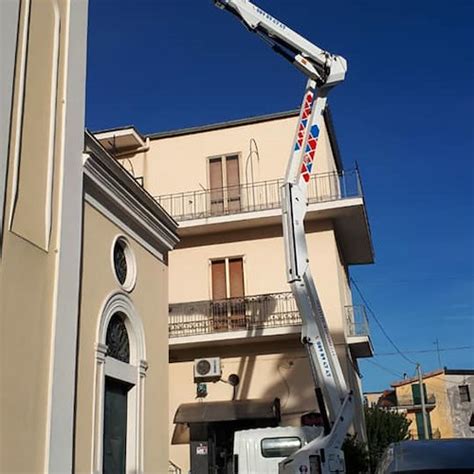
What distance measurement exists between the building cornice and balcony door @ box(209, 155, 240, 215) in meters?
6.73

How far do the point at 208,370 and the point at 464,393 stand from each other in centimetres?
3428

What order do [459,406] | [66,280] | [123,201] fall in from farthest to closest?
[459,406], [123,201], [66,280]

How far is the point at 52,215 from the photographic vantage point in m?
8.08

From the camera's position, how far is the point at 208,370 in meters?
18.1

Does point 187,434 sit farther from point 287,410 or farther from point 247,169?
point 247,169

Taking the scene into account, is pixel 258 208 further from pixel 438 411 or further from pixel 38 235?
pixel 438 411

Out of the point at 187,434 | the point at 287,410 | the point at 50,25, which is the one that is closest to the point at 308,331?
the point at 50,25

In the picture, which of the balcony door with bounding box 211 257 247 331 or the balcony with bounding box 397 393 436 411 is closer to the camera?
the balcony door with bounding box 211 257 247 331

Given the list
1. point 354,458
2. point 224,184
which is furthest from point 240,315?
point 354,458

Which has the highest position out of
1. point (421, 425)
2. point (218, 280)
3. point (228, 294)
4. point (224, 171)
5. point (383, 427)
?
point (224, 171)

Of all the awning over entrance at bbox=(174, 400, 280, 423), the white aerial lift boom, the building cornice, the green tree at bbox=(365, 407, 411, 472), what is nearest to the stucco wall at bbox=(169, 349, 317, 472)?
the awning over entrance at bbox=(174, 400, 280, 423)

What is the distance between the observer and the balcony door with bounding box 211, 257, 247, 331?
60.3ft

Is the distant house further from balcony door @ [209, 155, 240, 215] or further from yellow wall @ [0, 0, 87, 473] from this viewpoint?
yellow wall @ [0, 0, 87, 473]

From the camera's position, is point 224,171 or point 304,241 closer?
point 304,241
